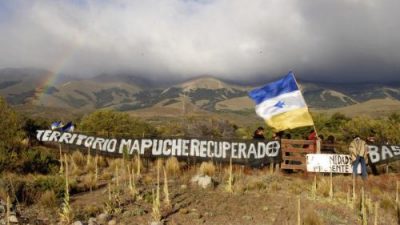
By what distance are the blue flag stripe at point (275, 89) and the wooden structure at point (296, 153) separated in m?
2.29

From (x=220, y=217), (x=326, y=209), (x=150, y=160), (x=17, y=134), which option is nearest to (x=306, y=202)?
(x=326, y=209)

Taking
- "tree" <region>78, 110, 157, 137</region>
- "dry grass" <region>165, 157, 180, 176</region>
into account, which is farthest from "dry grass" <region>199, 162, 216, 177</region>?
"tree" <region>78, 110, 157, 137</region>

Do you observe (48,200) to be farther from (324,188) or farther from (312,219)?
(324,188)

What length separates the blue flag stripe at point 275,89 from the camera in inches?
699

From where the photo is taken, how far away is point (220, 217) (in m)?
11.7

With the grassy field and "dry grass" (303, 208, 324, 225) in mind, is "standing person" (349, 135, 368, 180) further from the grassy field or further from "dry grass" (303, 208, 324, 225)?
"dry grass" (303, 208, 324, 225)

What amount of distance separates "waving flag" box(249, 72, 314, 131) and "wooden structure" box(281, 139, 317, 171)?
5.14 feet

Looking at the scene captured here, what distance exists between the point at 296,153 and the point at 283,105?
9.01 feet

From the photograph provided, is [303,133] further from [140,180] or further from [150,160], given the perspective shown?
[140,180]

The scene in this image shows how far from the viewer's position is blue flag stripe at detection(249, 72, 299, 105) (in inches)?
699

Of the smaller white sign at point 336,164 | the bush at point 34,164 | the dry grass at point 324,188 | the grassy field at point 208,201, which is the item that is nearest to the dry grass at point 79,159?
the bush at point 34,164

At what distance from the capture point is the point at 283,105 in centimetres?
1762

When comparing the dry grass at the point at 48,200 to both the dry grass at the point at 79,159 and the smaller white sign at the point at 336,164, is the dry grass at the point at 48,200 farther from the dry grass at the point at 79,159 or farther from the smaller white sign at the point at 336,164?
the smaller white sign at the point at 336,164

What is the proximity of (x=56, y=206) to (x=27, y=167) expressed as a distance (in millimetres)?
6646
